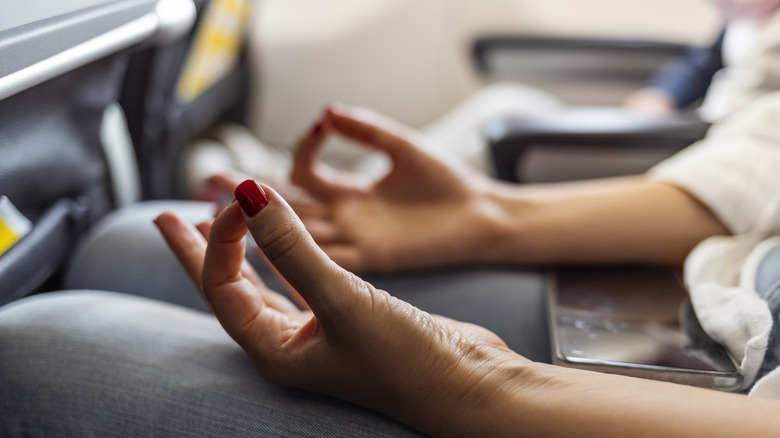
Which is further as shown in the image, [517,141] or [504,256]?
[517,141]

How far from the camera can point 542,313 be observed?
0.46 m

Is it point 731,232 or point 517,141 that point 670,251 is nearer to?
point 731,232

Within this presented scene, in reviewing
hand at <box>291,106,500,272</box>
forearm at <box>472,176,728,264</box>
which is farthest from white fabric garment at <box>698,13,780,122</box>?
hand at <box>291,106,500,272</box>

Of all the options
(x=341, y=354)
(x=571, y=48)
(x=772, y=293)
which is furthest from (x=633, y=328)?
(x=571, y=48)

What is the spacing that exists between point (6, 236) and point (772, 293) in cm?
46

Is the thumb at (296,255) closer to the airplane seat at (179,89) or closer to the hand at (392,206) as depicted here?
the hand at (392,206)

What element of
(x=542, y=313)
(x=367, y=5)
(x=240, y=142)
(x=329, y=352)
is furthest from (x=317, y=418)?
(x=367, y=5)

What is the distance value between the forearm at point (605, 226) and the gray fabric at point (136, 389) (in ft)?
0.81

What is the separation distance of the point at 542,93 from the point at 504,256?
825 millimetres

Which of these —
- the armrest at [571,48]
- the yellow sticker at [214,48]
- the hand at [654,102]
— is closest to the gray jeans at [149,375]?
the yellow sticker at [214,48]

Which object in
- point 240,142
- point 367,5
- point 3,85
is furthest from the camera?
point 367,5

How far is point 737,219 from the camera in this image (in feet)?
1.54

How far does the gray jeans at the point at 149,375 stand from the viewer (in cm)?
32

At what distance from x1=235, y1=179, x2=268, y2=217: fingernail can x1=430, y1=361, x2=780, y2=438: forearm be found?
0.43 feet
